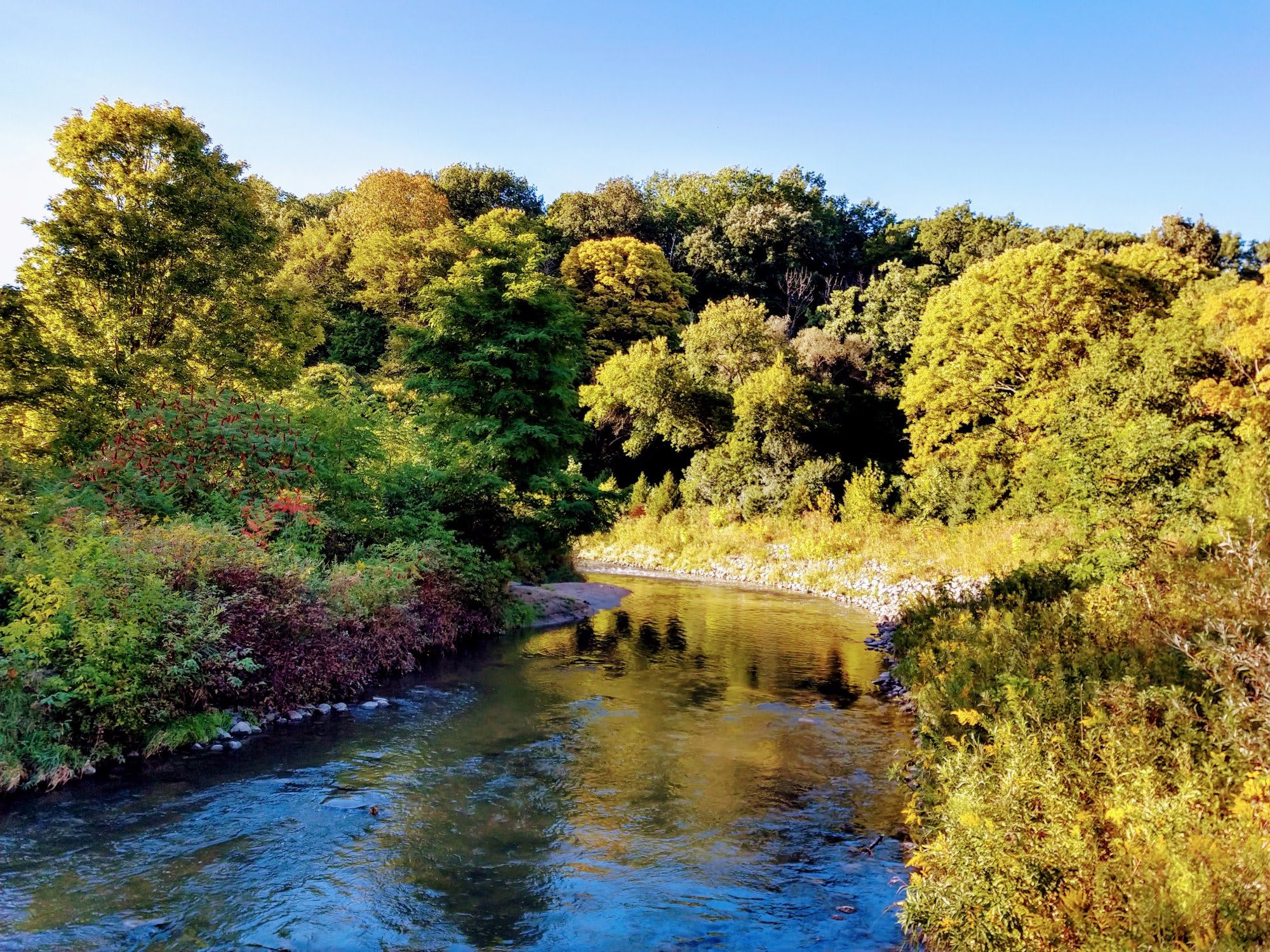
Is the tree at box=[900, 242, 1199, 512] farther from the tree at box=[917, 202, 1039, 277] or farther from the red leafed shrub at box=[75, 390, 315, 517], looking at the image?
the red leafed shrub at box=[75, 390, 315, 517]

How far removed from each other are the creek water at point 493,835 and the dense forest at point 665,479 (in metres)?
0.96

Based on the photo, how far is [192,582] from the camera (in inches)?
436

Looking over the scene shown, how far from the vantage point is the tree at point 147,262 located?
18.6m

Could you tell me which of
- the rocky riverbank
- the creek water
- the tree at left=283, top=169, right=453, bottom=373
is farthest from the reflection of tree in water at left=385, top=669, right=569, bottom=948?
the tree at left=283, top=169, right=453, bottom=373

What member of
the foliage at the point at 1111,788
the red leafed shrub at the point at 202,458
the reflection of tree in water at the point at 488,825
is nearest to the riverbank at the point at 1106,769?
the foliage at the point at 1111,788

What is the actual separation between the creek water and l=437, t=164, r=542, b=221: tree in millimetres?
43969

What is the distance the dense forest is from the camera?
5.71 meters

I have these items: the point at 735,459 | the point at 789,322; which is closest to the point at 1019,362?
the point at 735,459

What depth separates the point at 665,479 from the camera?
3759cm

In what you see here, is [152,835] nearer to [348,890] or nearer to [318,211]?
[348,890]

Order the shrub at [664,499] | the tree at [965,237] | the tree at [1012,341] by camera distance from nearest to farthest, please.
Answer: the tree at [1012,341] → the shrub at [664,499] → the tree at [965,237]

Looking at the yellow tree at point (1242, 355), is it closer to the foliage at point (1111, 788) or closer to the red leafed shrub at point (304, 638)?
the foliage at point (1111, 788)

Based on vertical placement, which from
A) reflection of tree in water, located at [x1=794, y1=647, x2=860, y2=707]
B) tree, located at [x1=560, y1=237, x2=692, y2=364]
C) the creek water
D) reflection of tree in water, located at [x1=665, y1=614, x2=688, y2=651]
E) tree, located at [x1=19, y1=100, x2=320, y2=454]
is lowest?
reflection of tree in water, located at [x1=665, y1=614, x2=688, y2=651]

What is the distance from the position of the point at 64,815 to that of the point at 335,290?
42.2 metres
